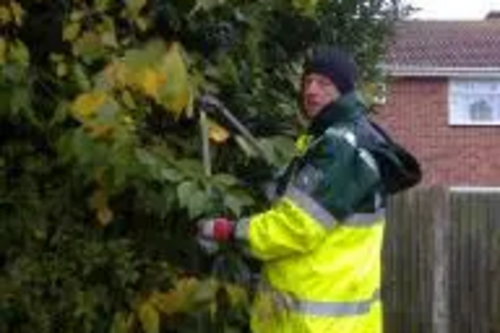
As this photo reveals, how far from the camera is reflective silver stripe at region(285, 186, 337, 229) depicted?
4734 mm

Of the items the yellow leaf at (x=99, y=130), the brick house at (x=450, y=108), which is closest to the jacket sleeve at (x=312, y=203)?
the yellow leaf at (x=99, y=130)

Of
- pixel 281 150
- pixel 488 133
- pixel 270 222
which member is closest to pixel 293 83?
pixel 281 150

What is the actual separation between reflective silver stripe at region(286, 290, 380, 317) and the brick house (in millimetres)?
24238

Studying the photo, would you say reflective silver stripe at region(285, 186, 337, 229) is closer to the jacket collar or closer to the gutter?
the jacket collar

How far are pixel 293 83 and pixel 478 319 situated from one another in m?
5.55

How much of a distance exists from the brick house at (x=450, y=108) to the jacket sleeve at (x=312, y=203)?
24491 millimetres

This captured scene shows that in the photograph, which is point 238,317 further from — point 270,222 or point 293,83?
point 293,83

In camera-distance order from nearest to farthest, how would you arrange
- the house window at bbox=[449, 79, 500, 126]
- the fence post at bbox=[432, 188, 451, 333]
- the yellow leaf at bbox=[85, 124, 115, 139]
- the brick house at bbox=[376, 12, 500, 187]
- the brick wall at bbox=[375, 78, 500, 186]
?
the yellow leaf at bbox=[85, 124, 115, 139]
the fence post at bbox=[432, 188, 451, 333]
the brick wall at bbox=[375, 78, 500, 186]
the brick house at bbox=[376, 12, 500, 187]
the house window at bbox=[449, 79, 500, 126]

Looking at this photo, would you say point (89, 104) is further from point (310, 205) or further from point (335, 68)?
point (335, 68)

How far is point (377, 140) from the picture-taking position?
16.4 feet

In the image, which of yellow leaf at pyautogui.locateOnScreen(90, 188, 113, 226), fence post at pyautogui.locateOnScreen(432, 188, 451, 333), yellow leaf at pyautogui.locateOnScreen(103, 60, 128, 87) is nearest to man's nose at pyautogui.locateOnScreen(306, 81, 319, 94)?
yellow leaf at pyautogui.locateOnScreen(90, 188, 113, 226)

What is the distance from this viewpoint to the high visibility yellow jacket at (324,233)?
4.73m

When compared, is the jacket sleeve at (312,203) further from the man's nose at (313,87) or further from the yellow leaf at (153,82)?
the yellow leaf at (153,82)

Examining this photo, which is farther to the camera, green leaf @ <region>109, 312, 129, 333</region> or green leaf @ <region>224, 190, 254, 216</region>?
green leaf @ <region>109, 312, 129, 333</region>
